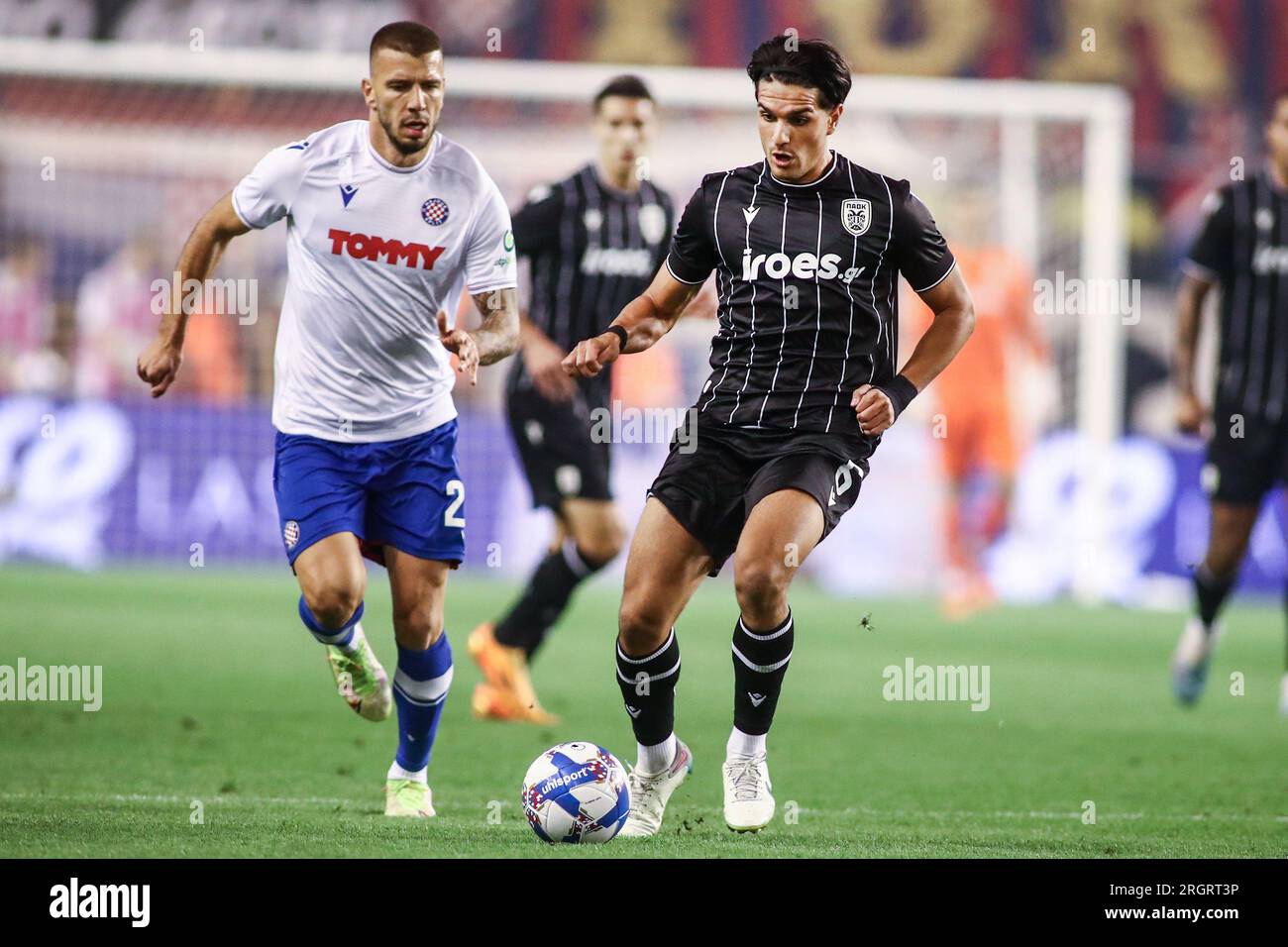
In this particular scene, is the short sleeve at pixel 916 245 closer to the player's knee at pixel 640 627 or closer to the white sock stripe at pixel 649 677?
the player's knee at pixel 640 627

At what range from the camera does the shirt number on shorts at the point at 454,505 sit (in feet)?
20.3

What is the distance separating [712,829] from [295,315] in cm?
218

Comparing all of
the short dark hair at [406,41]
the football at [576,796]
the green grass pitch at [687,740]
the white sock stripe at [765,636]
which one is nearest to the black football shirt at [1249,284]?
the green grass pitch at [687,740]

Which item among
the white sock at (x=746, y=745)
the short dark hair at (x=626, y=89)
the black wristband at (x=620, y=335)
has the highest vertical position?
the short dark hair at (x=626, y=89)

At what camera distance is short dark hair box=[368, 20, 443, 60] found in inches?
230

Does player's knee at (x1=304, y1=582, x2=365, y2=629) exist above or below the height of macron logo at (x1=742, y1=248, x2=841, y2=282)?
below

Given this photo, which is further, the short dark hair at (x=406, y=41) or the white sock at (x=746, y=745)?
the short dark hair at (x=406, y=41)

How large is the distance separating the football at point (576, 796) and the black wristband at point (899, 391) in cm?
137

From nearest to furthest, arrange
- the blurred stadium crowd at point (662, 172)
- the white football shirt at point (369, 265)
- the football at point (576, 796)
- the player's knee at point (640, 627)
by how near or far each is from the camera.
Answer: the football at point (576, 796)
the player's knee at point (640, 627)
the white football shirt at point (369, 265)
the blurred stadium crowd at point (662, 172)

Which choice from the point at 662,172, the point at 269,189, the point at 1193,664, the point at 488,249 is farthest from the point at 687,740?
the point at 662,172

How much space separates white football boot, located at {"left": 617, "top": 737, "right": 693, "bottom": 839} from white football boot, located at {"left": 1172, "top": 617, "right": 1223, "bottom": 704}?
4.66m

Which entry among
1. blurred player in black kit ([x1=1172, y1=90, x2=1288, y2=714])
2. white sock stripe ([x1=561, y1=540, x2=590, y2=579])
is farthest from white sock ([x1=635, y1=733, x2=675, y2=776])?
blurred player in black kit ([x1=1172, y1=90, x2=1288, y2=714])
